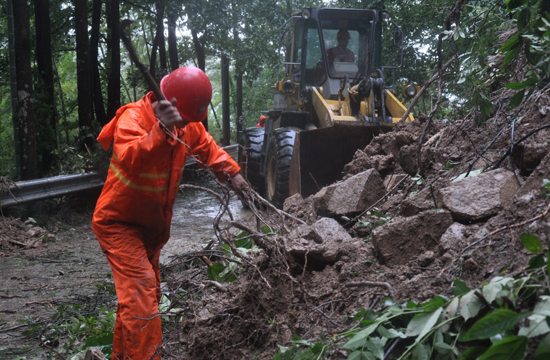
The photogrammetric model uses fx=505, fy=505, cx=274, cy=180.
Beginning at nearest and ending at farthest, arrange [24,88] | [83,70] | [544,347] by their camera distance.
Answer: [544,347], [24,88], [83,70]

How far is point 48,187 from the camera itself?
7168 mm

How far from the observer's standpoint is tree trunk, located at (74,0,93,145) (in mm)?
9891

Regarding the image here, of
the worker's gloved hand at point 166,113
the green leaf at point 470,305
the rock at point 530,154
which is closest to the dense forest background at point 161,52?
the rock at point 530,154

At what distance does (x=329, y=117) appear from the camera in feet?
23.1

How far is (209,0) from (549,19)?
394 inches

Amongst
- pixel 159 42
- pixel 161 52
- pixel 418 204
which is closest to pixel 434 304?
pixel 418 204

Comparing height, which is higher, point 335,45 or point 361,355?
point 335,45

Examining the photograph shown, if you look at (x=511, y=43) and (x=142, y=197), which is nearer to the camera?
(x=511, y=43)

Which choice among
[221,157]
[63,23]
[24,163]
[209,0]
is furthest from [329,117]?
[63,23]

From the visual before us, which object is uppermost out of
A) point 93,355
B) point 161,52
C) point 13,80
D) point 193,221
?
point 161,52

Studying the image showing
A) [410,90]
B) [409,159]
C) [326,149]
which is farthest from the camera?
[410,90]

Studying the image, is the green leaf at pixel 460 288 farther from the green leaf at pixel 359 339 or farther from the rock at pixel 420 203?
the rock at pixel 420 203

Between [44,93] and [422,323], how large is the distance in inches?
360

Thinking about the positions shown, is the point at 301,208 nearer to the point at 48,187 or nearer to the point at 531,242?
the point at 531,242
